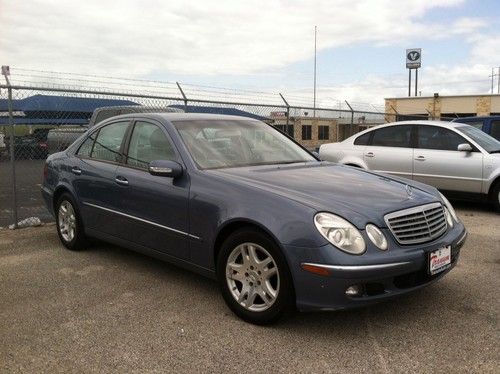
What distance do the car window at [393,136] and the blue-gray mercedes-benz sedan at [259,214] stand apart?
421 centimetres

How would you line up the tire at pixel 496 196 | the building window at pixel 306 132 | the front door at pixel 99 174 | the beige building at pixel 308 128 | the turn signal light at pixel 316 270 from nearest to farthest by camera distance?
the turn signal light at pixel 316 270, the front door at pixel 99 174, the tire at pixel 496 196, the beige building at pixel 308 128, the building window at pixel 306 132

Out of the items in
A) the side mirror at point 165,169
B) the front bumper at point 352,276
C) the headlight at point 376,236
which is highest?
the side mirror at point 165,169

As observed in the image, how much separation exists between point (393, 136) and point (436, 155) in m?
0.87

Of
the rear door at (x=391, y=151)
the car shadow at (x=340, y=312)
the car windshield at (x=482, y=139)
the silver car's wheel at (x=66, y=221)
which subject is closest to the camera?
the car shadow at (x=340, y=312)

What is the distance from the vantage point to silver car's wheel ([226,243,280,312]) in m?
3.51

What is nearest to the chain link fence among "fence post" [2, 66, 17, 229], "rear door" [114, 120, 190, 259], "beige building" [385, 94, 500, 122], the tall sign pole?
"fence post" [2, 66, 17, 229]

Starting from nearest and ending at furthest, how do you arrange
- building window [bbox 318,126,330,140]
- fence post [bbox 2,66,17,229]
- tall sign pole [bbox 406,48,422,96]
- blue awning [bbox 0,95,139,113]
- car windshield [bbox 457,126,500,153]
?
fence post [bbox 2,66,17,229] → blue awning [bbox 0,95,139,113] → car windshield [bbox 457,126,500,153] → building window [bbox 318,126,330,140] → tall sign pole [bbox 406,48,422,96]

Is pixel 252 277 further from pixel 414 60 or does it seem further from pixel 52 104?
pixel 414 60

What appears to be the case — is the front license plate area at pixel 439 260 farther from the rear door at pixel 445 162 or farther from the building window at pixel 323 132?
the building window at pixel 323 132

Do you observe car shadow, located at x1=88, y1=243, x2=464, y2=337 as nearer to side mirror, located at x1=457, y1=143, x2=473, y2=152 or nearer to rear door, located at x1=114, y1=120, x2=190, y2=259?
rear door, located at x1=114, y1=120, x2=190, y2=259

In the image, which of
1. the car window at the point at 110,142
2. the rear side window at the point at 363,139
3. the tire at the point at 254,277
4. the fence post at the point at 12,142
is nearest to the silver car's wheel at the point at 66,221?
the car window at the point at 110,142

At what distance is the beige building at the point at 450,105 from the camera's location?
35500 mm

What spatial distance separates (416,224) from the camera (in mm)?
3574

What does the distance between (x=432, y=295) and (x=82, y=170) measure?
357 centimetres
